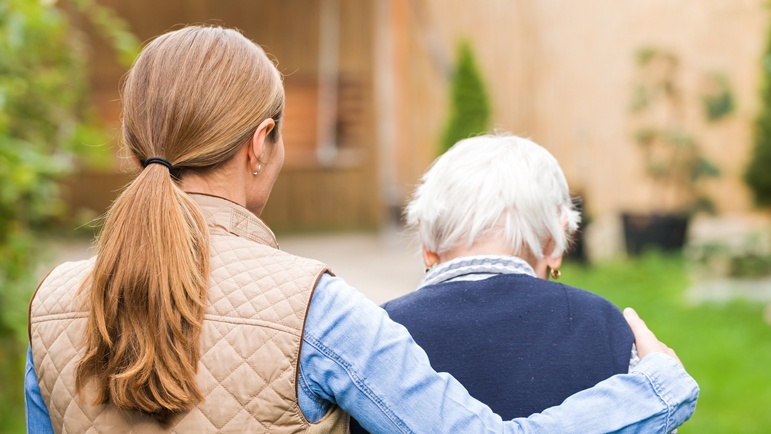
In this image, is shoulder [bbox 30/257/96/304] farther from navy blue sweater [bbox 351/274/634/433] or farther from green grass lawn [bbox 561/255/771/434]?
green grass lawn [bbox 561/255/771/434]

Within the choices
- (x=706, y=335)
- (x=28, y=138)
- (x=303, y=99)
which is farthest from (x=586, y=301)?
(x=303, y=99)

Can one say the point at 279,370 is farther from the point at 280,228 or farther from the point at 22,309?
the point at 280,228

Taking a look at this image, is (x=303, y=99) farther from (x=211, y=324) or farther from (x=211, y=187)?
(x=211, y=324)

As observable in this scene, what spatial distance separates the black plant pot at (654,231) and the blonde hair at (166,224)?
8318mm

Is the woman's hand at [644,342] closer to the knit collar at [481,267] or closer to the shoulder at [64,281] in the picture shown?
the knit collar at [481,267]

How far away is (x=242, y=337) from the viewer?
4.67ft

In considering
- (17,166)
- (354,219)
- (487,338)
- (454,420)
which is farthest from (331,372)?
(354,219)

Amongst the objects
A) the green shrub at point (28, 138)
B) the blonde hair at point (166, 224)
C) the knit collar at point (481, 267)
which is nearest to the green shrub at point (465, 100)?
the green shrub at point (28, 138)

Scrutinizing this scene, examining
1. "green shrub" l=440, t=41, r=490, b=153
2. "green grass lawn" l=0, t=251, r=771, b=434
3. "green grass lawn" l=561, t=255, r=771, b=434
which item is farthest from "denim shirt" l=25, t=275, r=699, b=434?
"green shrub" l=440, t=41, r=490, b=153

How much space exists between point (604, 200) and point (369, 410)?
10.7 meters

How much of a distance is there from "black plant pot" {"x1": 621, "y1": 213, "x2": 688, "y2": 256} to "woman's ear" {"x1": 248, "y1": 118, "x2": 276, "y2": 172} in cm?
830

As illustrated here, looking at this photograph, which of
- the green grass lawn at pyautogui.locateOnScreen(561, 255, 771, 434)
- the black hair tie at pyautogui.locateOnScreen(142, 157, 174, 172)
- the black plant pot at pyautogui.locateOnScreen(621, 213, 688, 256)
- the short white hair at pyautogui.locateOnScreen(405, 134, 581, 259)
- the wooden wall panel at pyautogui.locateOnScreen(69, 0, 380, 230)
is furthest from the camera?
the wooden wall panel at pyautogui.locateOnScreen(69, 0, 380, 230)

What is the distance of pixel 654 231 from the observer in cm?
941

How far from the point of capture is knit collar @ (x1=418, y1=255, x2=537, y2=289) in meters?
1.80
